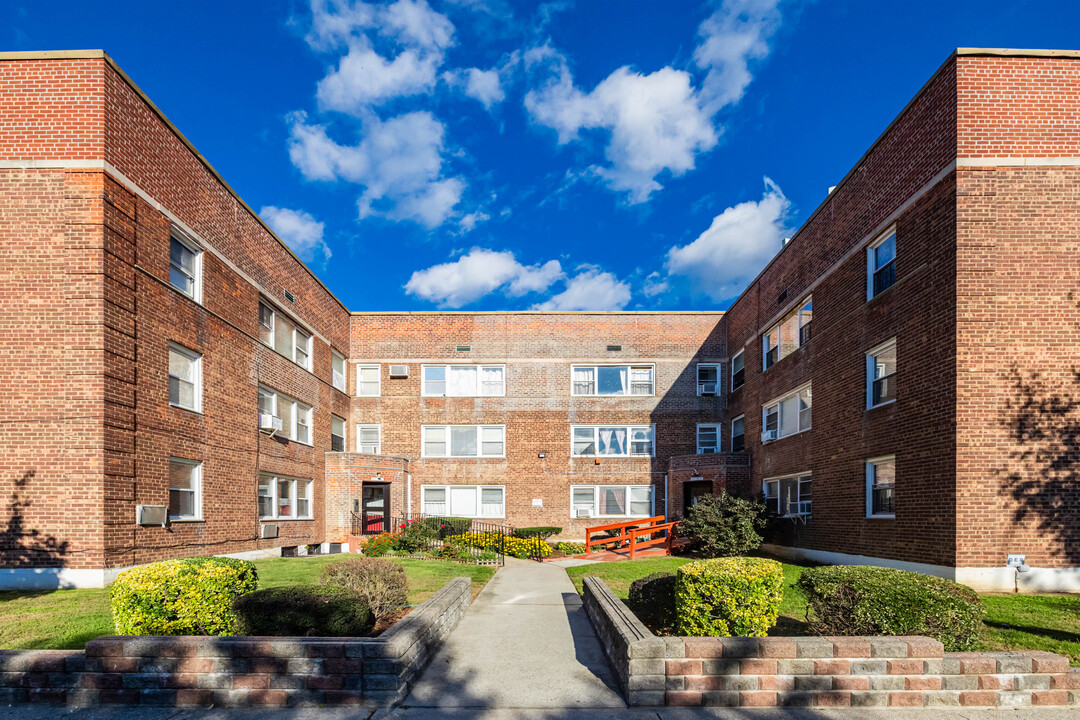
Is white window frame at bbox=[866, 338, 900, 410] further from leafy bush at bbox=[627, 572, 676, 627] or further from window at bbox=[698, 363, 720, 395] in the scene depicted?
window at bbox=[698, 363, 720, 395]

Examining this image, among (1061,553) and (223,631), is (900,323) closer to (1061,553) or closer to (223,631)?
(1061,553)

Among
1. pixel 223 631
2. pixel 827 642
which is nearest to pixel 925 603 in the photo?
pixel 827 642

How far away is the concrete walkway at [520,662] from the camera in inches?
221

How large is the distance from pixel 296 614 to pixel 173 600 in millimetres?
1173

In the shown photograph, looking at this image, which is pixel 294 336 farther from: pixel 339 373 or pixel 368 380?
pixel 368 380

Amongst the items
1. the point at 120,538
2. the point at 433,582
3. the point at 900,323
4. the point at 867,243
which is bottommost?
the point at 433,582

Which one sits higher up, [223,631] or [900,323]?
[900,323]

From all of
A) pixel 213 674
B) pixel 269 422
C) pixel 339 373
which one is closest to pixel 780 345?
pixel 269 422

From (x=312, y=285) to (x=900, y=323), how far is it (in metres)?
17.9

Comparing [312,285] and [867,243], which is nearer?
[867,243]

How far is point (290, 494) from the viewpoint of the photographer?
1952 cm

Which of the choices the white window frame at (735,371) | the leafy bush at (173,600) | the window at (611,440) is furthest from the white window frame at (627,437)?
the leafy bush at (173,600)

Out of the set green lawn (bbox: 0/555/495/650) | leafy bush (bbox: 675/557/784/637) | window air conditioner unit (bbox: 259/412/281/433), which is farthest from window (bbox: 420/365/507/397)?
leafy bush (bbox: 675/557/784/637)

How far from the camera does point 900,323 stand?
42.0 ft
